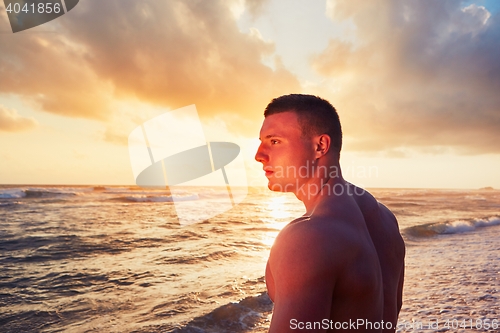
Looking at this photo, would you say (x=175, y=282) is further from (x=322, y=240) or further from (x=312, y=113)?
(x=322, y=240)

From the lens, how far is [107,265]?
7742 mm

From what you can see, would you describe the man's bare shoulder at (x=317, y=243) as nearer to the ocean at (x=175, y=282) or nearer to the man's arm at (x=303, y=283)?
the man's arm at (x=303, y=283)

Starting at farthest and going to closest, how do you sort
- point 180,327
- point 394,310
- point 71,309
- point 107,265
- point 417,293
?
point 107,265 < point 417,293 < point 71,309 < point 180,327 < point 394,310

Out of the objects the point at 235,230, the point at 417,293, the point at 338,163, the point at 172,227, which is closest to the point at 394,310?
the point at 338,163

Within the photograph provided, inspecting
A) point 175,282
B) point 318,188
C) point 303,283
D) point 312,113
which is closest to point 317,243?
point 303,283

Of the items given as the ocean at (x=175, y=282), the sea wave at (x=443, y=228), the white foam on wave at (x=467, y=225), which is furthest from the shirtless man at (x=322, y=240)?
→ the white foam on wave at (x=467, y=225)

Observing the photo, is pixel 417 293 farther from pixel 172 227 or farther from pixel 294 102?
pixel 172 227

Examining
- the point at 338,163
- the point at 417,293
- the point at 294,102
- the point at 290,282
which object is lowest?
the point at 417,293

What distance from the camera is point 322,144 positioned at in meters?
1.90

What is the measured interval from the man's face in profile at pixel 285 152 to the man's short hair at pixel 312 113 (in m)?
0.04

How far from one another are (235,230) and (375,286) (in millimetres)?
11830

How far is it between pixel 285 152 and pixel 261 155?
0.17 m

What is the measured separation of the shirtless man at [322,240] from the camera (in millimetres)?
1232

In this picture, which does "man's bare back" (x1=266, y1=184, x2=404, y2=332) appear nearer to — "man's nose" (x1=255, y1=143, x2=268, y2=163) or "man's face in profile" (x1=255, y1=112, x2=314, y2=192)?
"man's face in profile" (x1=255, y1=112, x2=314, y2=192)
